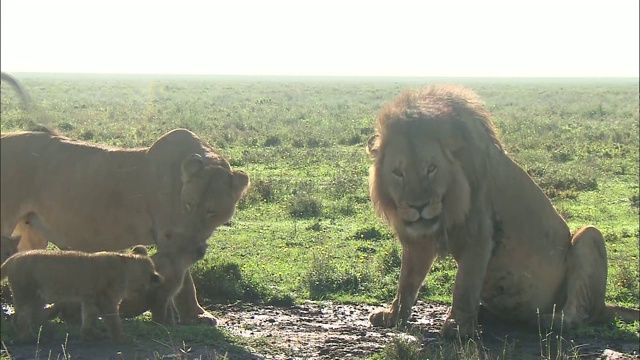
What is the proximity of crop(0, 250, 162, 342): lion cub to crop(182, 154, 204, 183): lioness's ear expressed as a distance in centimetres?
80

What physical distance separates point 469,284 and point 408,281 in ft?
2.47

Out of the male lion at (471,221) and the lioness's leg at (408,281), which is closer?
the male lion at (471,221)

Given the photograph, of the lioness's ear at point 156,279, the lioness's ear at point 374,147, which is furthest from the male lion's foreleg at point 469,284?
the lioness's ear at point 156,279

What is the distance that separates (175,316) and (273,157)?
48.3ft

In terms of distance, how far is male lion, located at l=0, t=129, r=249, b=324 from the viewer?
675cm

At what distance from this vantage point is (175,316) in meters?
7.81

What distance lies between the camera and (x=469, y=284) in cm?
737

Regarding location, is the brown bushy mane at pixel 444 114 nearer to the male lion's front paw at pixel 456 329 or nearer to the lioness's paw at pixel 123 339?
the male lion's front paw at pixel 456 329

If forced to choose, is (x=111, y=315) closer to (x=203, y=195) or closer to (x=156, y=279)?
(x=156, y=279)

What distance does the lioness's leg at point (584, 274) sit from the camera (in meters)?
7.91

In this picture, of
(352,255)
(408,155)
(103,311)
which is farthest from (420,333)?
(352,255)

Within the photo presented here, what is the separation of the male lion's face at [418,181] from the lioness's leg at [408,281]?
29.3 inches

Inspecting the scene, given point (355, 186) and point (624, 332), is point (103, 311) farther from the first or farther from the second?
point (355, 186)

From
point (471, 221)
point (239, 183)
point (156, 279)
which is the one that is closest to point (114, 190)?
point (156, 279)
